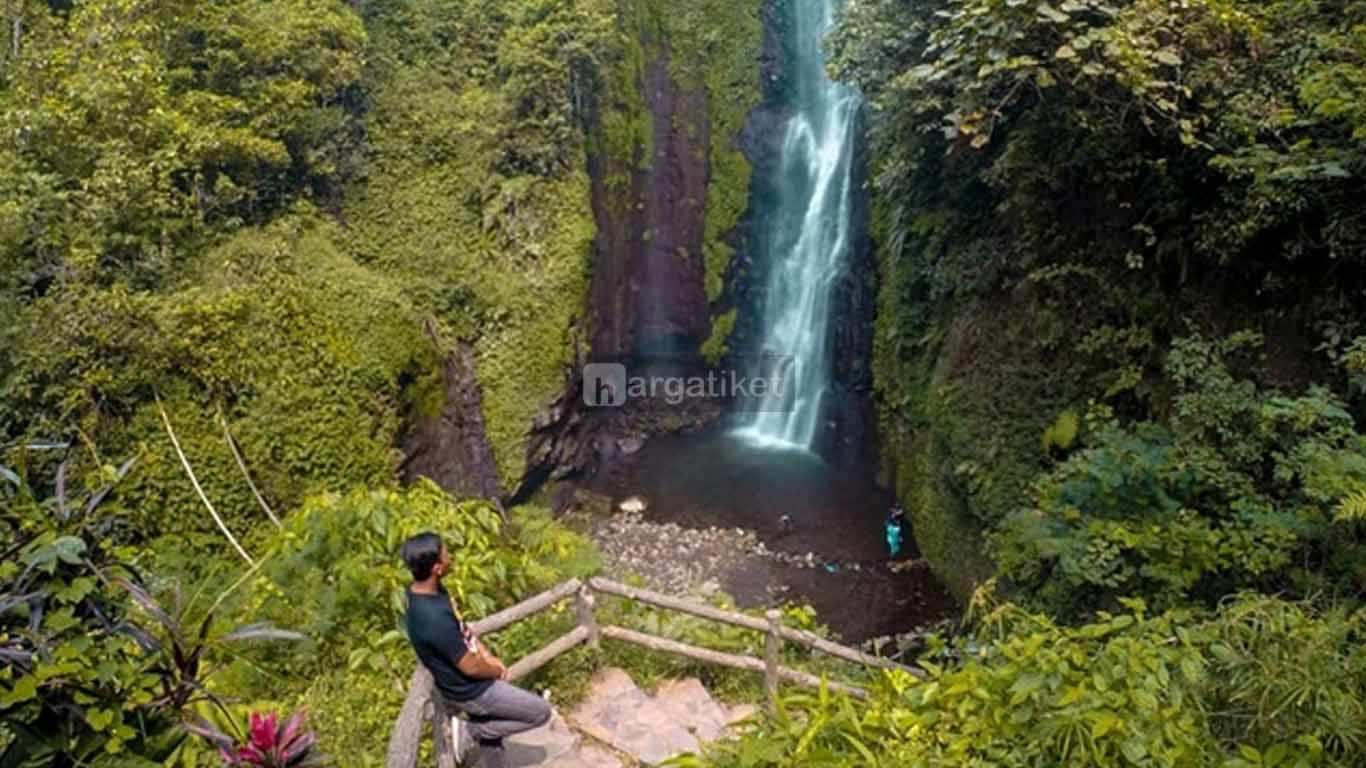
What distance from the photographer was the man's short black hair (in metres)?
3.13

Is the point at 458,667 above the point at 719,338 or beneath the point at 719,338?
beneath

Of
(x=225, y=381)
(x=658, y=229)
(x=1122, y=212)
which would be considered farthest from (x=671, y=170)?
(x=1122, y=212)

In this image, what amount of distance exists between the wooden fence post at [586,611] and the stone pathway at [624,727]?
35 centimetres

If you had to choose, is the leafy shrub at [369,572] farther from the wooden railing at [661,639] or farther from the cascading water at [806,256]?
the cascading water at [806,256]

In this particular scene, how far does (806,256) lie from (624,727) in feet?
46.3

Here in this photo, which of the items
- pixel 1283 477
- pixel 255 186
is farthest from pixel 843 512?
pixel 255 186

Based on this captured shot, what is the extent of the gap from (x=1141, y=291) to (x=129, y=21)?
12.6 meters

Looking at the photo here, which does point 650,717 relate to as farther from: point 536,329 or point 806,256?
point 806,256

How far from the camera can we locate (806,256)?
56.7 feet

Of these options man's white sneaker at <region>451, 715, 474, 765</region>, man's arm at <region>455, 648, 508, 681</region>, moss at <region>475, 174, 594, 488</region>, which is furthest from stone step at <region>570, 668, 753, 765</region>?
moss at <region>475, 174, 594, 488</region>

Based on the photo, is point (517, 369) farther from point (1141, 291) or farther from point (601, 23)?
point (1141, 291)

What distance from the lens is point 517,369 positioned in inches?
512

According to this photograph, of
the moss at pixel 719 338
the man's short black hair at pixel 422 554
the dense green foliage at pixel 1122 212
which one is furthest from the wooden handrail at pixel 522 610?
the moss at pixel 719 338

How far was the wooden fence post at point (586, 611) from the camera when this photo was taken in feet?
15.5
